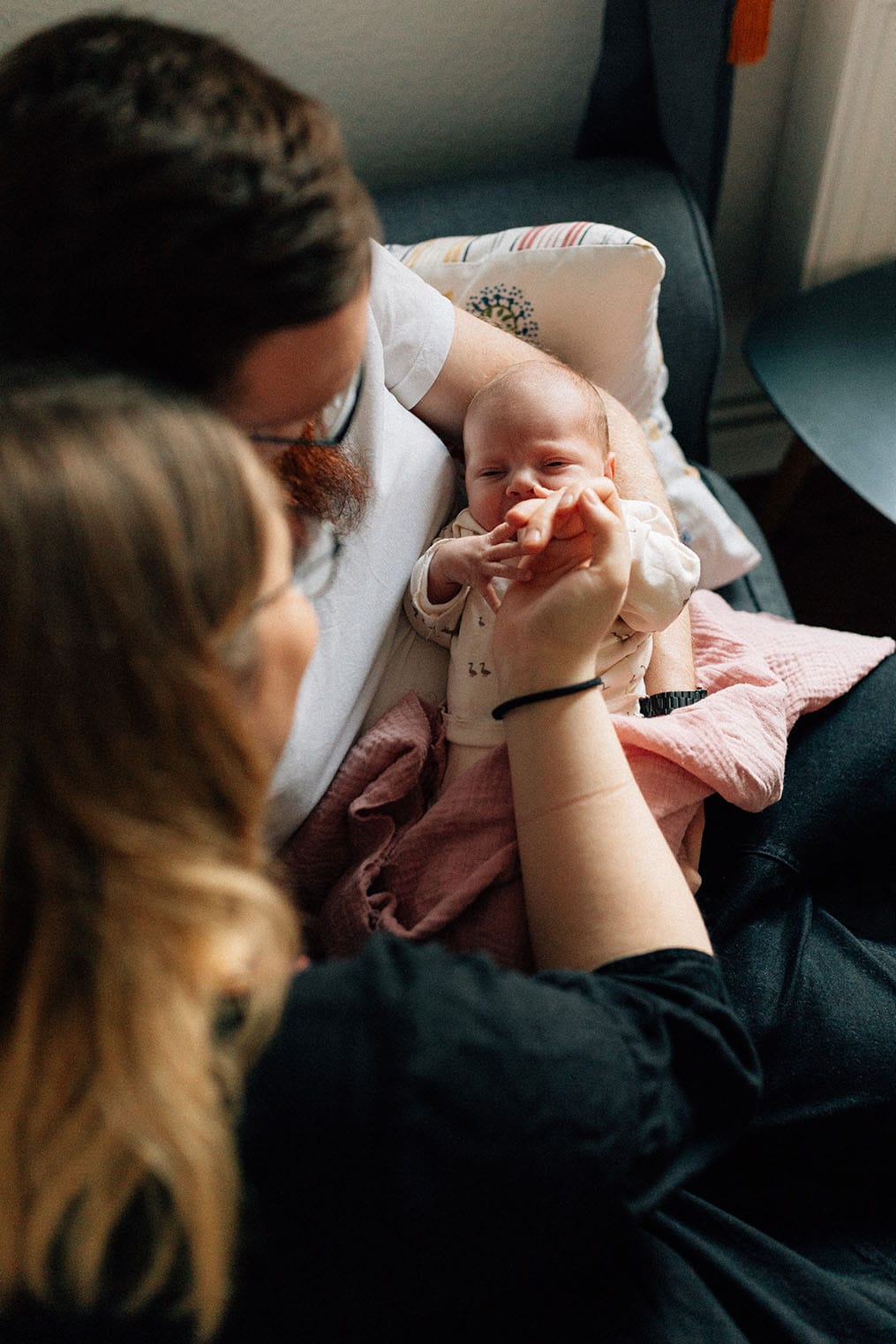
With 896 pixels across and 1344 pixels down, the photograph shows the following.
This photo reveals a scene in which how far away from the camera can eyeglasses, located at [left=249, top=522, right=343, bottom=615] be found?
801mm

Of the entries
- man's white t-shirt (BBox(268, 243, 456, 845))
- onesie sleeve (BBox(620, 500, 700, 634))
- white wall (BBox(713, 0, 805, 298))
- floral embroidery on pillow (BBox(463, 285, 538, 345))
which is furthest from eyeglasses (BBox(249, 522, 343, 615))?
white wall (BBox(713, 0, 805, 298))

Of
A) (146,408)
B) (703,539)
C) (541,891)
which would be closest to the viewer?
(146,408)

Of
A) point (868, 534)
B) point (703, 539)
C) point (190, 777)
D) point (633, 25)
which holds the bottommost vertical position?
point (868, 534)

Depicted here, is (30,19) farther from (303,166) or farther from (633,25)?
(303,166)

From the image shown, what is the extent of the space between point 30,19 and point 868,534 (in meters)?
1.71

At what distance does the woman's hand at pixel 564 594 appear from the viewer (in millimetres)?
877

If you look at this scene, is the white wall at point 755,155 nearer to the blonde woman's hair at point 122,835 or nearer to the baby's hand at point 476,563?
the baby's hand at point 476,563

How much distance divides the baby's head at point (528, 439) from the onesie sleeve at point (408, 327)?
0.07m

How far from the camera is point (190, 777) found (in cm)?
53

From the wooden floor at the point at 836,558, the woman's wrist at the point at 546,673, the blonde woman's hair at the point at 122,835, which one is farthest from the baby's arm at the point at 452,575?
the wooden floor at the point at 836,558

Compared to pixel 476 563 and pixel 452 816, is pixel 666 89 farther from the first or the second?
pixel 452 816

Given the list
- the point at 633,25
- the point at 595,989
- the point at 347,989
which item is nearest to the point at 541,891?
the point at 595,989

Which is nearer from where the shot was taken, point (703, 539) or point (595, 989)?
point (595, 989)

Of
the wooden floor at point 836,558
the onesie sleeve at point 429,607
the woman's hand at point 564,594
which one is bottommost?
the wooden floor at point 836,558
